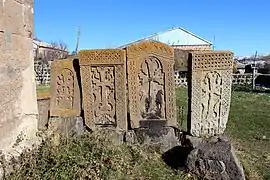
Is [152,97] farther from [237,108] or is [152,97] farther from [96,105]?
[237,108]

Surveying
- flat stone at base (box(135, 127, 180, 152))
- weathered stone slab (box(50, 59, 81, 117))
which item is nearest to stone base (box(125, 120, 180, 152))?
flat stone at base (box(135, 127, 180, 152))

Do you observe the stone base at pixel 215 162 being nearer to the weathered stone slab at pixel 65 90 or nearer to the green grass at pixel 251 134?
the green grass at pixel 251 134

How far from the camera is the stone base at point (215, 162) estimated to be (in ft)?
14.3

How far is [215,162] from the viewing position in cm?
440

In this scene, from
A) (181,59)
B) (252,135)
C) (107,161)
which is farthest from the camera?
(252,135)

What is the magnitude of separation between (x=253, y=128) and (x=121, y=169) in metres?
4.21

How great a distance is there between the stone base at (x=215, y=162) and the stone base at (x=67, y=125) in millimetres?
1747

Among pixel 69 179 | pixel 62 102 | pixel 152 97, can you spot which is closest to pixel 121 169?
pixel 69 179

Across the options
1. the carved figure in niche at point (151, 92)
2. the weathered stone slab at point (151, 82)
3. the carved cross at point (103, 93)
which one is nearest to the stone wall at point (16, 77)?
the carved cross at point (103, 93)

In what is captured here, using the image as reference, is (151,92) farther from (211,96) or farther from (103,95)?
(211,96)

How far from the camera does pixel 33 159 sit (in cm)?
379

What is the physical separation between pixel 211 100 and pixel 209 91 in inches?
5.0

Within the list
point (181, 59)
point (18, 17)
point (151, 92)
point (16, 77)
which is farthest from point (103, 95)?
point (18, 17)

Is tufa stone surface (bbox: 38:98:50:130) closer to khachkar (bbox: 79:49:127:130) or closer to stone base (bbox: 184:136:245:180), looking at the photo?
khachkar (bbox: 79:49:127:130)
